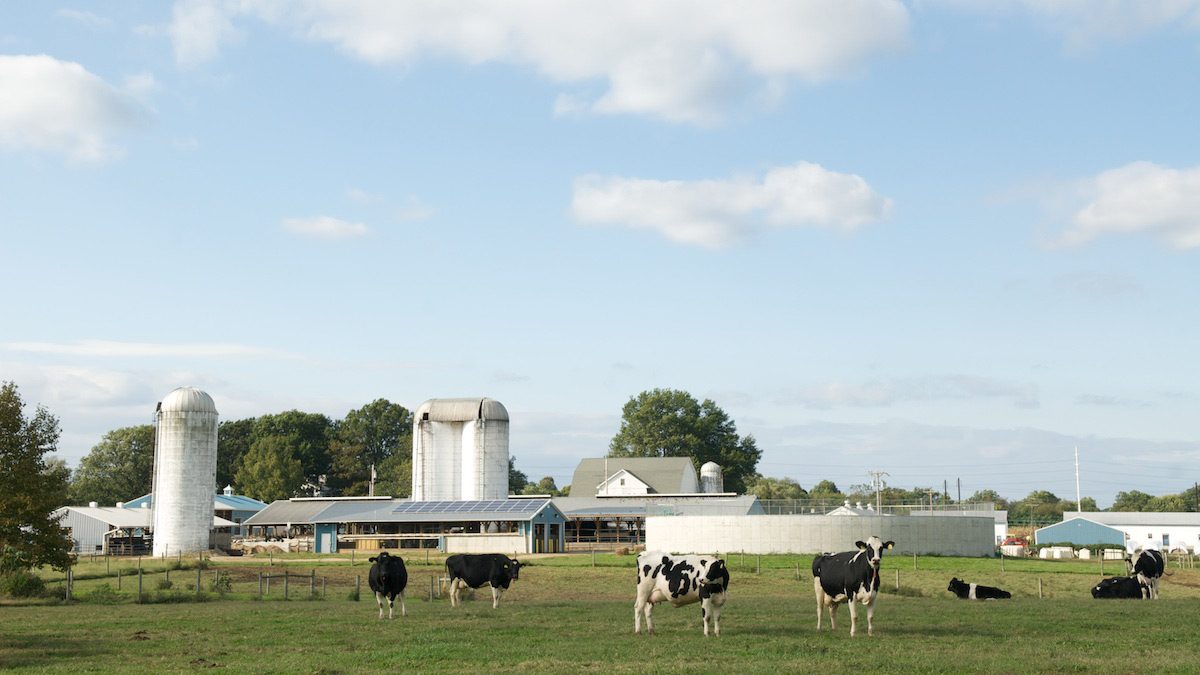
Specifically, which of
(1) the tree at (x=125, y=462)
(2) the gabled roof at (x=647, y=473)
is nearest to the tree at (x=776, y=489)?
(2) the gabled roof at (x=647, y=473)

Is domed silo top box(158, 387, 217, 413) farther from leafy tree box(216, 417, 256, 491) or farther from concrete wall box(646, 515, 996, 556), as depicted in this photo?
leafy tree box(216, 417, 256, 491)

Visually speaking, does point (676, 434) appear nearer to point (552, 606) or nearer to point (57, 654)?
point (552, 606)

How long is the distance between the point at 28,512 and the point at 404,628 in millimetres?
22588

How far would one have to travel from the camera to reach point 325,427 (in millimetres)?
148625

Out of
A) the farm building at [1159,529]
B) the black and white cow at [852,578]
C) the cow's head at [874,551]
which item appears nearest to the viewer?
the cow's head at [874,551]

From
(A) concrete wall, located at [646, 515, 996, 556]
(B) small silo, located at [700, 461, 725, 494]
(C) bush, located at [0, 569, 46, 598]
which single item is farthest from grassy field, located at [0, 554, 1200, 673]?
(B) small silo, located at [700, 461, 725, 494]

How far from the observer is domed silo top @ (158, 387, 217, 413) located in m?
82.0

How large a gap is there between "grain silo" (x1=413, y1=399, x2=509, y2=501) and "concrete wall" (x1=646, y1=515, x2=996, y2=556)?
1872 cm

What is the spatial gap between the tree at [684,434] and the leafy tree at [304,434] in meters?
39.6

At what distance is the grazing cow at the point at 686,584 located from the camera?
21688 mm

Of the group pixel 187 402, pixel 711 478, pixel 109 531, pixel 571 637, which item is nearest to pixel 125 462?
pixel 109 531

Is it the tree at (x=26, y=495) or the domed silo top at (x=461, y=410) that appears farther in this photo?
the domed silo top at (x=461, y=410)

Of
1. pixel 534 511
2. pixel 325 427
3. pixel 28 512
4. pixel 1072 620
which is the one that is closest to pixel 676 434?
pixel 325 427

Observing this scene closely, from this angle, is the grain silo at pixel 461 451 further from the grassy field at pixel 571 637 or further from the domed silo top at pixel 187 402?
the grassy field at pixel 571 637
